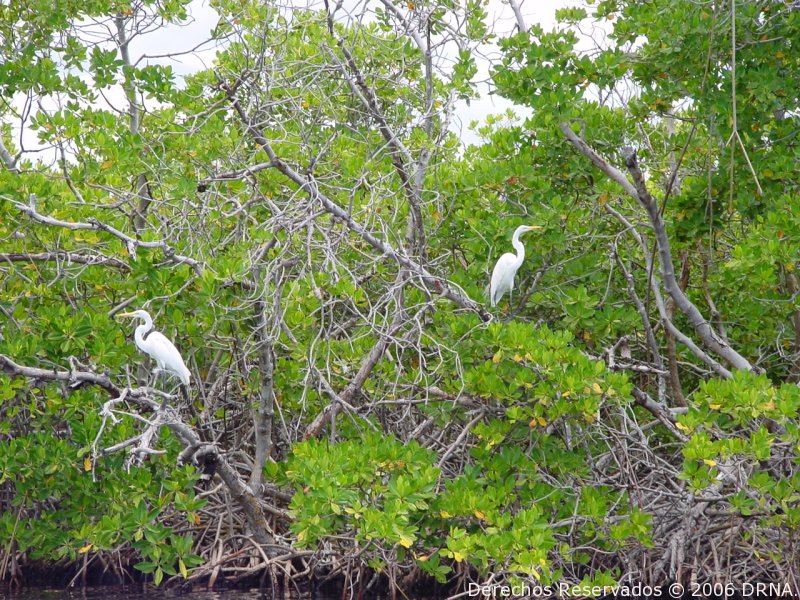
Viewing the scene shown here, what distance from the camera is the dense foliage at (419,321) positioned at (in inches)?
209

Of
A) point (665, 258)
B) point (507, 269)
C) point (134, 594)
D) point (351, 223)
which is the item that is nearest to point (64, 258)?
point (351, 223)

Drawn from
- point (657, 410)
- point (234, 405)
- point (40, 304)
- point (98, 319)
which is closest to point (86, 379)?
point (98, 319)

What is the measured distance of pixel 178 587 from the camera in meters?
6.93

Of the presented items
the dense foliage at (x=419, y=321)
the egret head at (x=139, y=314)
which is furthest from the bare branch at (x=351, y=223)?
the egret head at (x=139, y=314)

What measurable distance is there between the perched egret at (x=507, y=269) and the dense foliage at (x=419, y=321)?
0.14 m

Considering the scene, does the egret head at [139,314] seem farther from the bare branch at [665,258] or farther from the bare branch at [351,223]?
the bare branch at [665,258]

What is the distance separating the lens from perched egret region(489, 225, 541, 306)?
19.5ft

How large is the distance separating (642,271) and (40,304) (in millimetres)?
4183

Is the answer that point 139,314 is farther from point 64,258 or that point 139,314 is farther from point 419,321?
point 419,321

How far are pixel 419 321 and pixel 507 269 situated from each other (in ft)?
2.75

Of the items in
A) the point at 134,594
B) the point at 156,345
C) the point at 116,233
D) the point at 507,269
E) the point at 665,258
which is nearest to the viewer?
the point at 116,233

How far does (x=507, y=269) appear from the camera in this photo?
19.9 feet

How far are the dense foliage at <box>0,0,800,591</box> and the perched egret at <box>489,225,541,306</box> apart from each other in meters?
0.14

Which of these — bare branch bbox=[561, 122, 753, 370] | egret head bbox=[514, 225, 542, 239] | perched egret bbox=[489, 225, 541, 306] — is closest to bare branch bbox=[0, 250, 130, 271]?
perched egret bbox=[489, 225, 541, 306]
